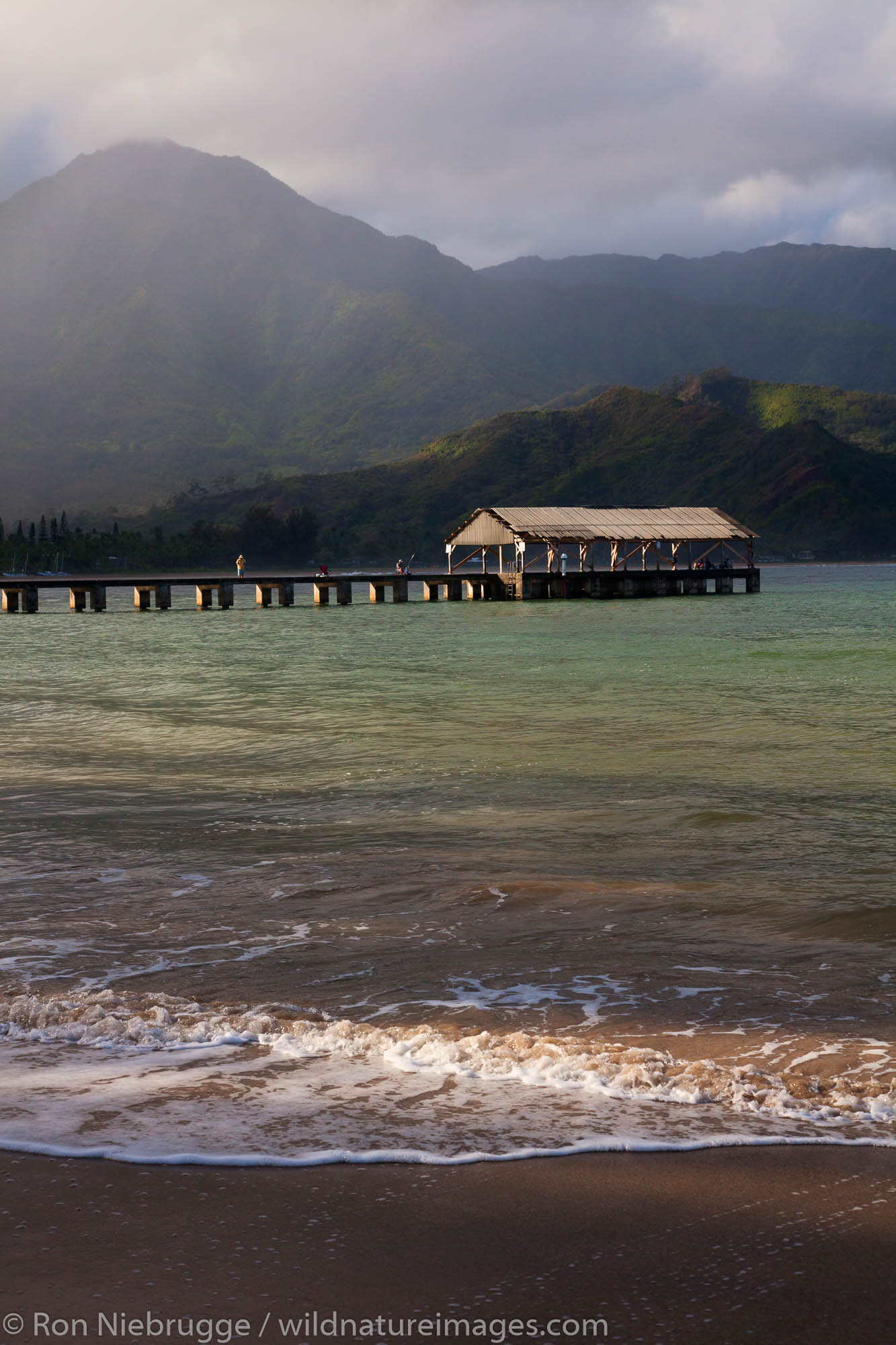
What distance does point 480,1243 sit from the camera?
397 cm

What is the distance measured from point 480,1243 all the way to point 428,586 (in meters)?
88.2

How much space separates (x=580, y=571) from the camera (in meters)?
84.5

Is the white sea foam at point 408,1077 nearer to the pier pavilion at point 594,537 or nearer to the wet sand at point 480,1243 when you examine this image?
the wet sand at point 480,1243

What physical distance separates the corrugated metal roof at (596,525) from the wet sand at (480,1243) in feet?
236

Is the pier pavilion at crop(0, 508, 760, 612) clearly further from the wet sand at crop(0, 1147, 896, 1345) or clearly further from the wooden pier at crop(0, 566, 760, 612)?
the wet sand at crop(0, 1147, 896, 1345)

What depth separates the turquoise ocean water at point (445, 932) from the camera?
5180mm

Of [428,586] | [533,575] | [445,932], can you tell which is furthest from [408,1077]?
[428,586]

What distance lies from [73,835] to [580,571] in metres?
74.0

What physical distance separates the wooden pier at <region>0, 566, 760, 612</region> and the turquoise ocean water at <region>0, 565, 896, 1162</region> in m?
57.1

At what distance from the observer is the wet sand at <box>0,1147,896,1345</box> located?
3.59 metres

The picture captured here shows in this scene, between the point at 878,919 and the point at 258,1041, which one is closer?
the point at 258,1041

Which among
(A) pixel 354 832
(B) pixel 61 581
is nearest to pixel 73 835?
(A) pixel 354 832

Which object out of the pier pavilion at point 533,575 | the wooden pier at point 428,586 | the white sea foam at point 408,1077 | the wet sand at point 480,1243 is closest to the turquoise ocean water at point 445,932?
the white sea foam at point 408,1077

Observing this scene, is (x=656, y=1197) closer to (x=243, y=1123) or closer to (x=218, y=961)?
(x=243, y=1123)
